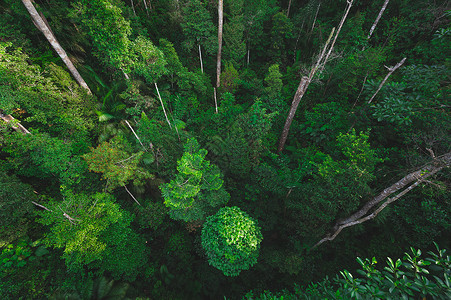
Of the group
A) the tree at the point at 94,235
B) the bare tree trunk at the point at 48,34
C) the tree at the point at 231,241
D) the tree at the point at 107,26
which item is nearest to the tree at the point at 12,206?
the tree at the point at 94,235

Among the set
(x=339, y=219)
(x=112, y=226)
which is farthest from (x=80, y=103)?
(x=339, y=219)

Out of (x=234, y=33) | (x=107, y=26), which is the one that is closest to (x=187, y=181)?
(x=107, y=26)

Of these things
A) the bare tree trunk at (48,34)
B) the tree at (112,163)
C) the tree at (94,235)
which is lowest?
the tree at (94,235)

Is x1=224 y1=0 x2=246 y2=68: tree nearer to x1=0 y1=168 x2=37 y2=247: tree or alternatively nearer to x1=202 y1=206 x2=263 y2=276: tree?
x1=202 y1=206 x2=263 y2=276: tree

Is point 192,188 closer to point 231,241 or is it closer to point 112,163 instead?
point 231,241

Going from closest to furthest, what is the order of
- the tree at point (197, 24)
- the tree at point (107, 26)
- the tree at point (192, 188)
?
the tree at point (192, 188) → the tree at point (107, 26) → the tree at point (197, 24)

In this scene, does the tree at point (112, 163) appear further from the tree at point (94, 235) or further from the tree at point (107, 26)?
the tree at point (107, 26)

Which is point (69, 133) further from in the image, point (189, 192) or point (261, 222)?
point (261, 222)
